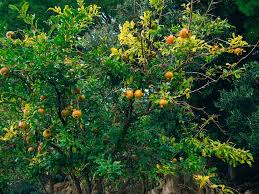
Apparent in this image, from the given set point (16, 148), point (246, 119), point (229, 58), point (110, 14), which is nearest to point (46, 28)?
point (110, 14)

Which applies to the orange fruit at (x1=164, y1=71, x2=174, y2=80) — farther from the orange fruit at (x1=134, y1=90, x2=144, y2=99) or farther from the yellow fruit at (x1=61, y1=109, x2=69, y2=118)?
the yellow fruit at (x1=61, y1=109, x2=69, y2=118)

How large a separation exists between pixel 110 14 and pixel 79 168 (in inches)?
424

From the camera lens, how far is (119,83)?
4.85 meters

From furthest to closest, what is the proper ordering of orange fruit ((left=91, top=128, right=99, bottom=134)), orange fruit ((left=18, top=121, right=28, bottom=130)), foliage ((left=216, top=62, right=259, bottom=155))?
1. foliage ((left=216, top=62, right=259, bottom=155))
2. orange fruit ((left=91, top=128, right=99, bottom=134))
3. orange fruit ((left=18, top=121, right=28, bottom=130))

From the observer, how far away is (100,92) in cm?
478

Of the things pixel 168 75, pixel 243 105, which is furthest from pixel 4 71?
pixel 243 105

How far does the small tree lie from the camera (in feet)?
13.7

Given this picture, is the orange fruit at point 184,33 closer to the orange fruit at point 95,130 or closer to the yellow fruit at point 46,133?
the orange fruit at point 95,130

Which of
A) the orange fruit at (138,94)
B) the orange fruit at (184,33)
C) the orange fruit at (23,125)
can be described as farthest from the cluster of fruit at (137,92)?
the orange fruit at (23,125)

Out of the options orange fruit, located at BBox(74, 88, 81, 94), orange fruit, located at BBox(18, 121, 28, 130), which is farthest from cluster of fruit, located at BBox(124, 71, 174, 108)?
orange fruit, located at BBox(18, 121, 28, 130)

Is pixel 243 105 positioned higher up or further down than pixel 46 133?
higher up

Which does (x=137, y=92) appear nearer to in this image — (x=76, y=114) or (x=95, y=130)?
(x=76, y=114)

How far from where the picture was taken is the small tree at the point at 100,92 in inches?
165

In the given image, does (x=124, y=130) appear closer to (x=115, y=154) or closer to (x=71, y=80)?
(x=115, y=154)
